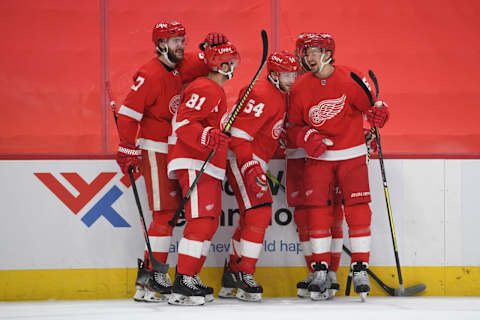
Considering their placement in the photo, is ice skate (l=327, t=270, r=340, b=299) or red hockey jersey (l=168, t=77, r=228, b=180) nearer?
red hockey jersey (l=168, t=77, r=228, b=180)

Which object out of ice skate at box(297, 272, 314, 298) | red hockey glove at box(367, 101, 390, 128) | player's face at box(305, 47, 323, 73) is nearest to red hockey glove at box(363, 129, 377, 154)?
red hockey glove at box(367, 101, 390, 128)

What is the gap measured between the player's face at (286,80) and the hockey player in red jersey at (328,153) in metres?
0.06

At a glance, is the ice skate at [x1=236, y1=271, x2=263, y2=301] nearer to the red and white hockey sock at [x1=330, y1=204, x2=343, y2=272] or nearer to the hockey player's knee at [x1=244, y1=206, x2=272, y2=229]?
the hockey player's knee at [x1=244, y1=206, x2=272, y2=229]

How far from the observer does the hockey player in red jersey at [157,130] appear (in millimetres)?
A: 3359

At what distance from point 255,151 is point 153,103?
54 cm

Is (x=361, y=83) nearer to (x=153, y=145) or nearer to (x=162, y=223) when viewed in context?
(x=153, y=145)

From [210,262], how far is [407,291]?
3.33ft

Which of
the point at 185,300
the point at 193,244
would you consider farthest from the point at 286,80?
the point at 185,300

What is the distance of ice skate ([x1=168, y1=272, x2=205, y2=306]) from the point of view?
3.18m

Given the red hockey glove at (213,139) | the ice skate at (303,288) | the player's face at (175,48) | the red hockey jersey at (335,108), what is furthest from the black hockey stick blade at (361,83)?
the ice skate at (303,288)

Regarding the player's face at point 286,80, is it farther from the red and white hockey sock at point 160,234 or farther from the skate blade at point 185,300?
the skate blade at point 185,300

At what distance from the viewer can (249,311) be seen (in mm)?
3000

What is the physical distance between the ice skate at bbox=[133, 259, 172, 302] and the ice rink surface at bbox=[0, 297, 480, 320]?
2.6 inches

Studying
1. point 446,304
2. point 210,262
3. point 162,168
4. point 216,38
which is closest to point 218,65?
point 216,38
